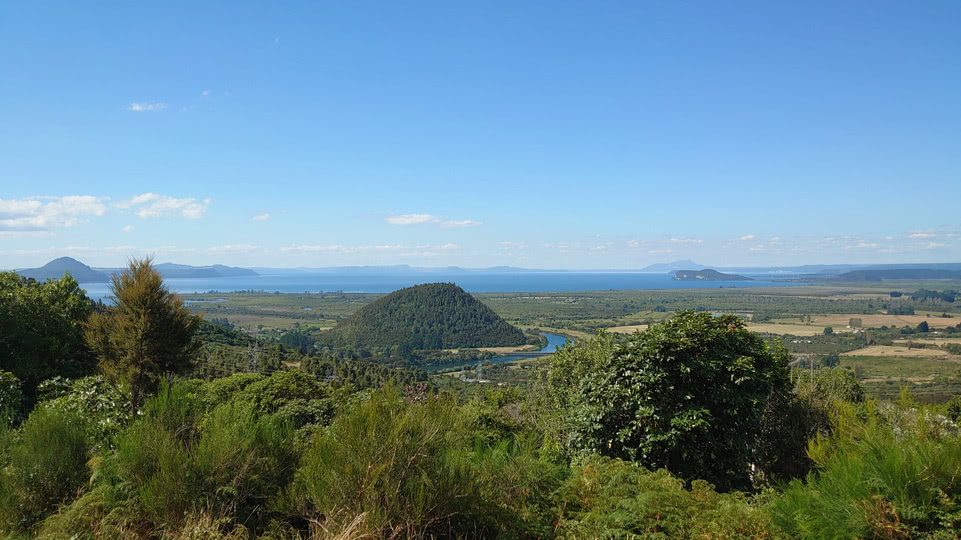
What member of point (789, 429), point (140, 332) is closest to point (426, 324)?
point (140, 332)

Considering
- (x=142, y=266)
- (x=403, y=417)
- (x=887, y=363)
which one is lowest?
(x=887, y=363)

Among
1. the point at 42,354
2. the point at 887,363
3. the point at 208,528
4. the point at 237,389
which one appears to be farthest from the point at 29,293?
the point at 887,363

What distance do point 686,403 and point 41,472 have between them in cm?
781

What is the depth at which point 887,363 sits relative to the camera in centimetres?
5762

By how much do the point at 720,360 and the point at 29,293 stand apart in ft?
58.8

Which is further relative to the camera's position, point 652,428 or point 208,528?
point 652,428

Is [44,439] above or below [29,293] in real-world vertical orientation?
below

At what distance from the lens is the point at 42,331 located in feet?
45.1

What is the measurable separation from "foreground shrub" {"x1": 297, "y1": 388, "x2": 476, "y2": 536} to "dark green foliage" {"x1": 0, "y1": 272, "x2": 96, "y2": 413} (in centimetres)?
1208

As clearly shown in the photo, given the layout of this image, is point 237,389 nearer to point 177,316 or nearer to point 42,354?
point 177,316

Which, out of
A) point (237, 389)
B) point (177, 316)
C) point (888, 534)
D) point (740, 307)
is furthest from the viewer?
point (740, 307)

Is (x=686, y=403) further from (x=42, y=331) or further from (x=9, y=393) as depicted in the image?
(x=42, y=331)

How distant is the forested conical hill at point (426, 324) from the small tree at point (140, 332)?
271 ft

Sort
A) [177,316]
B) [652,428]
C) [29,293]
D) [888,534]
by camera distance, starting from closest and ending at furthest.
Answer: [888,534] < [652,428] < [177,316] < [29,293]
